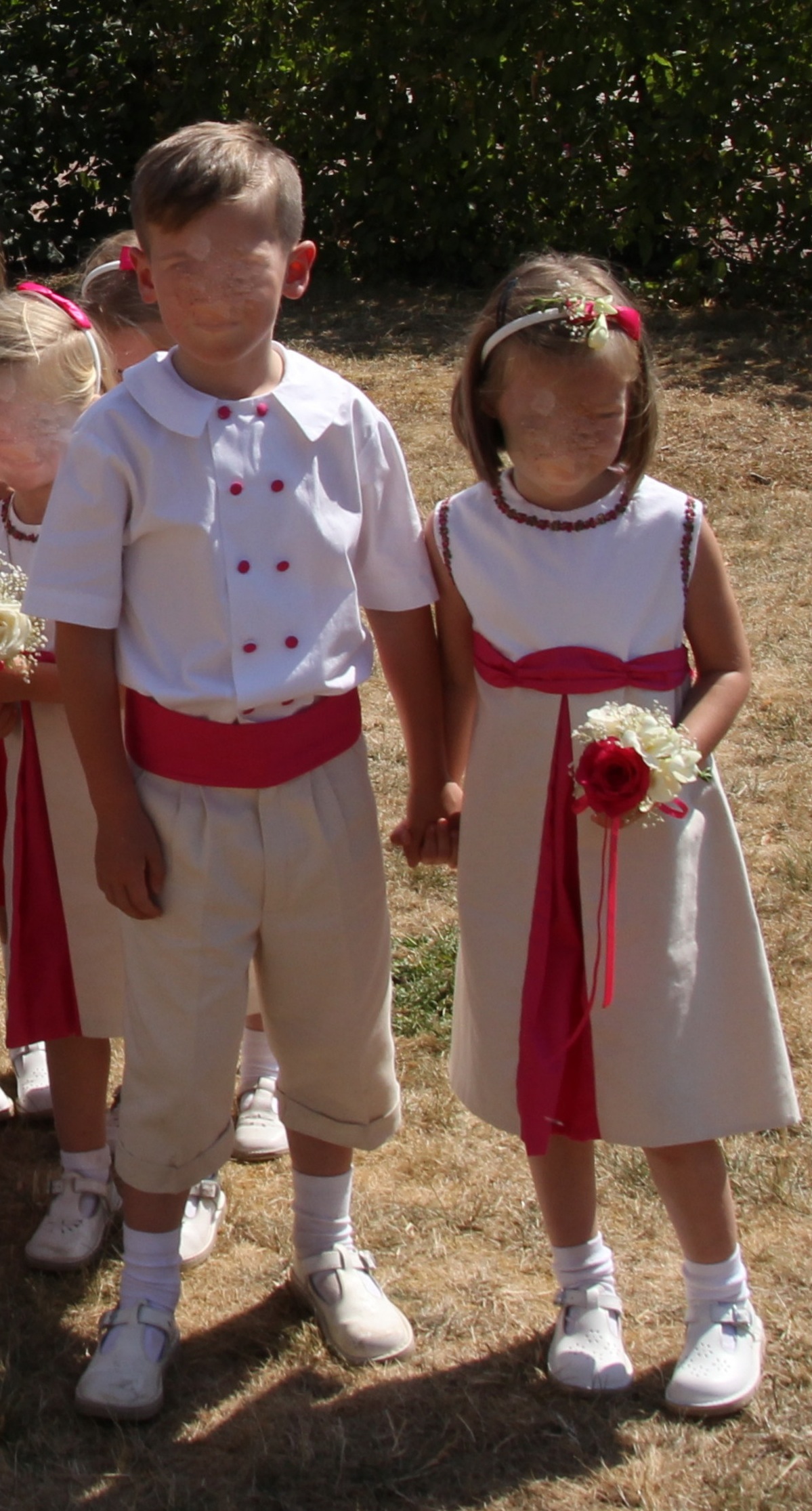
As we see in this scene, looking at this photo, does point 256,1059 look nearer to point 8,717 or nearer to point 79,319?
point 8,717

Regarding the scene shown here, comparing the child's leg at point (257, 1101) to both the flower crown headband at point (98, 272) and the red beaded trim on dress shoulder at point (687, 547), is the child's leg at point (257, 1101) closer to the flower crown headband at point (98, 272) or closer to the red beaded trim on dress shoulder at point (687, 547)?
the red beaded trim on dress shoulder at point (687, 547)

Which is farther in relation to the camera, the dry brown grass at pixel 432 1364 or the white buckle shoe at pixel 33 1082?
the white buckle shoe at pixel 33 1082

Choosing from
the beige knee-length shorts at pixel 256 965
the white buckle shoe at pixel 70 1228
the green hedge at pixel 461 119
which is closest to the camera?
the beige knee-length shorts at pixel 256 965

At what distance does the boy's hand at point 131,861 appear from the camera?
221 centimetres

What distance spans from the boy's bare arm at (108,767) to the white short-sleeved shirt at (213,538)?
38 millimetres

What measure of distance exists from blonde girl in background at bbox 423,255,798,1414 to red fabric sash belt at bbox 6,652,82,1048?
69 centimetres

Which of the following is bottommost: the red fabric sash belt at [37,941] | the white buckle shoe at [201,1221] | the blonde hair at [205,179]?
the white buckle shoe at [201,1221]

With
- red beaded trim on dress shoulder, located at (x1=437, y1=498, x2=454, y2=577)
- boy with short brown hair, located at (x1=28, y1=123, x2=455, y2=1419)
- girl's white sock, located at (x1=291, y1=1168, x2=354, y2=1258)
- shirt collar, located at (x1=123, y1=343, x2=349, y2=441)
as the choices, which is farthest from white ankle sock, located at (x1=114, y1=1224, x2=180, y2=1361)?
shirt collar, located at (x1=123, y1=343, x2=349, y2=441)

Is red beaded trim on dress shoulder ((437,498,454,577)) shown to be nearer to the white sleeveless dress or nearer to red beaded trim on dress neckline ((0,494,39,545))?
the white sleeveless dress

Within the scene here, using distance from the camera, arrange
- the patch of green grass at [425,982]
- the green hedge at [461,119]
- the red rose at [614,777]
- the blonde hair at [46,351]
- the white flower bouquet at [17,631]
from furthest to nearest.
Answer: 1. the green hedge at [461,119]
2. the patch of green grass at [425,982]
3. the blonde hair at [46,351]
4. the white flower bouquet at [17,631]
5. the red rose at [614,777]

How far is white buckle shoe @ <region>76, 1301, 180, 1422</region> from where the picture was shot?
231cm

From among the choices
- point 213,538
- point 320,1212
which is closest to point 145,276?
point 213,538

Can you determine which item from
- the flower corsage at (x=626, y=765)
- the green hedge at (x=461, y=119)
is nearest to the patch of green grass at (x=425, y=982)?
the flower corsage at (x=626, y=765)

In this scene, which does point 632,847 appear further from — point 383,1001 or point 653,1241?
point 653,1241
